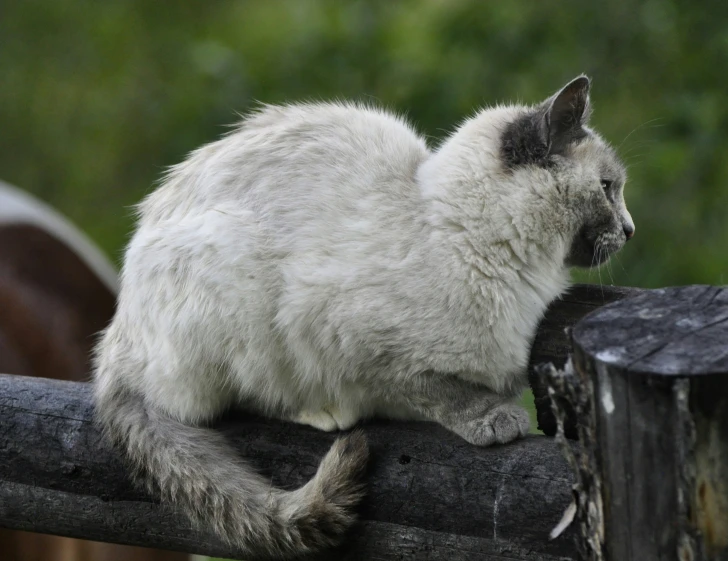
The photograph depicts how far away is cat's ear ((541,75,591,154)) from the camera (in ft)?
7.52

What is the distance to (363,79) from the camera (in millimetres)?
6020

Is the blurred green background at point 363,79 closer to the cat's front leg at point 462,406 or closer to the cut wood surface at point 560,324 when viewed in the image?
the cut wood surface at point 560,324

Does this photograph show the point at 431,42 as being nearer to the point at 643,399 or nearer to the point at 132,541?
the point at 132,541

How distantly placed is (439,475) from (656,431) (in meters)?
0.65

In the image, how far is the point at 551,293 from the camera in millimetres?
2297

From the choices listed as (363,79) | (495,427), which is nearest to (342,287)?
(495,427)

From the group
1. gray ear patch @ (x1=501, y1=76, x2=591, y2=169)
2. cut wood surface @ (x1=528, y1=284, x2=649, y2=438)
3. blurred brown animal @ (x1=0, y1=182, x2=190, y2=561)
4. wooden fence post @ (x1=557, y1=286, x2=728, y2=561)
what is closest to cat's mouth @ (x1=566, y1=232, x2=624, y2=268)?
cut wood surface @ (x1=528, y1=284, x2=649, y2=438)

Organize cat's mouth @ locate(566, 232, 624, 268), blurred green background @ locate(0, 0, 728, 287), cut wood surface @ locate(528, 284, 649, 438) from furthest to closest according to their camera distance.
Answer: blurred green background @ locate(0, 0, 728, 287) → cat's mouth @ locate(566, 232, 624, 268) → cut wood surface @ locate(528, 284, 649, 438)

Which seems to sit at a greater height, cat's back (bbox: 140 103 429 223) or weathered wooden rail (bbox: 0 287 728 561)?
cat's back (bbox: 140 103 429 223)

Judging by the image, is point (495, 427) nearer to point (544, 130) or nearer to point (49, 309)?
point (544, 130)

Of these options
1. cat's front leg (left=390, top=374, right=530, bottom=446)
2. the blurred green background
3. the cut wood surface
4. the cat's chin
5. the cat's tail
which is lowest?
the cat's tail

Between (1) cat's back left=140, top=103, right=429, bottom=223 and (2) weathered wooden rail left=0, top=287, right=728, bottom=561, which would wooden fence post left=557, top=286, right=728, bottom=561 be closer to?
(2) weathered wooden rail left=0, top=287, right=728, bottom=561

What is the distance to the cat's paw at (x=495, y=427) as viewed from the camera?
2051mm

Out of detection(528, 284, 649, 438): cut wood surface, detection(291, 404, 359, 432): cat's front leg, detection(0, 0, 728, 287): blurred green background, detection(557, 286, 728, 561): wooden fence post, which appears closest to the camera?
detection(557, 286, 728, 561): wooden fence post
